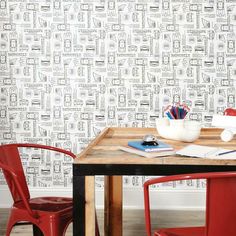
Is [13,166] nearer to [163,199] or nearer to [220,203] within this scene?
[220,203]

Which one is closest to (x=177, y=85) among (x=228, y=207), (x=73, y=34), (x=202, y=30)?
(x=202, y=30)

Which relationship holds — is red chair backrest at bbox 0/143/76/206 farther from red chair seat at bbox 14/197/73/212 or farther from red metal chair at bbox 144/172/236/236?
red metal chair at bbox 144/172/236/236

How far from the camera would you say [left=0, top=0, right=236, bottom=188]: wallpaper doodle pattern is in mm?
3691

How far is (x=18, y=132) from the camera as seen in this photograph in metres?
3.79

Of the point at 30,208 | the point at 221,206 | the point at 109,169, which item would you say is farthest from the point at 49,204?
the point at 221,206

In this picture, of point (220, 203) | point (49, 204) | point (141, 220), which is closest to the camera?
point (220, 203)

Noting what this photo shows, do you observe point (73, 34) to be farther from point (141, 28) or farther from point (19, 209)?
point (19, 209)

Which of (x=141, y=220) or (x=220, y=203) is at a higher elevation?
(x=220, y=203)

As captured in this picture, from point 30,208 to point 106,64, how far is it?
73.8 inches

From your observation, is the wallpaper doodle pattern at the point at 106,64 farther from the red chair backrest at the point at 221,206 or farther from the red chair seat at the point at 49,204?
the red chair backrest at the point at 221,206

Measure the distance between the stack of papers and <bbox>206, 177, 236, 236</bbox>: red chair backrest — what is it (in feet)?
1.04

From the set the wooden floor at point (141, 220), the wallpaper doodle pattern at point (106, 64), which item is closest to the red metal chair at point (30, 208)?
the wooden floor at point (141, 220)

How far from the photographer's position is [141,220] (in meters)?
3.48

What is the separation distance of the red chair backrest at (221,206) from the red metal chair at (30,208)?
81 cm
